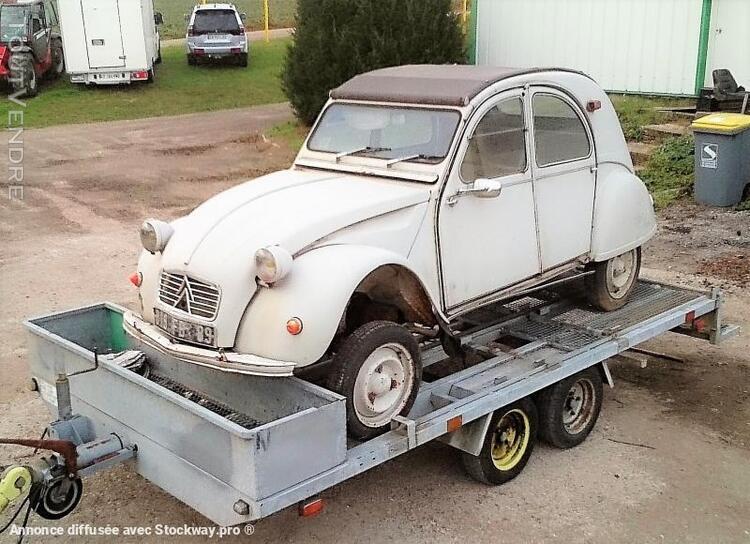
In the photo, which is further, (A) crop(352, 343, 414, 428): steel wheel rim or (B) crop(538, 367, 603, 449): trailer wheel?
(B) crop(538, 367, 603, 449): trailer wheel

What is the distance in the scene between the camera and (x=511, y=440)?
18.1 ft

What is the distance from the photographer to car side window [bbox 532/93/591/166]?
6.01 metres

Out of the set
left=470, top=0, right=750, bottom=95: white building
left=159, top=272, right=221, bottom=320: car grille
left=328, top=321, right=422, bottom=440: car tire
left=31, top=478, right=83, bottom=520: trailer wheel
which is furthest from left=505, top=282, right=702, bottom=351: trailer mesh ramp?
left=470, top=0, right=750, bottom=95: white building

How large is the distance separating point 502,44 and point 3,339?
41.8ft

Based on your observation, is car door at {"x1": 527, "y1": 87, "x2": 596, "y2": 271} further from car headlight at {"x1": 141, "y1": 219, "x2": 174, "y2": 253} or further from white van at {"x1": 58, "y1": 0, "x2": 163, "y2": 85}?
white van at {"x1": 58, "y1": 0, "x2": 163, "y2": 85}

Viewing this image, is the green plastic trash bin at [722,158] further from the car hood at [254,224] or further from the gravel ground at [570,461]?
the car hood at [254,224]

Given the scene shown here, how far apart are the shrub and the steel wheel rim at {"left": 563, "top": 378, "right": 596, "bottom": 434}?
1125 cm

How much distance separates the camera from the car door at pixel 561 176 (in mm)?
5992

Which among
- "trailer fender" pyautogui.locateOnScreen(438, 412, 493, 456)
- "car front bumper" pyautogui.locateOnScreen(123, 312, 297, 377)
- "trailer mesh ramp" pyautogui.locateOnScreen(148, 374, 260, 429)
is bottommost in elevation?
"trailer fender" pyautogui.locateOnScreen(438, 412, 493, 456)

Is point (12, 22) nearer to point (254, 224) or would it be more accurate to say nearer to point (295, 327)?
point (254, 224)

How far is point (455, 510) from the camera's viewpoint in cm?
516

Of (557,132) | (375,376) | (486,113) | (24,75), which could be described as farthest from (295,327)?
(24,75)

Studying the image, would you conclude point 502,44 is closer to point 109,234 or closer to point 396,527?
point 109,234

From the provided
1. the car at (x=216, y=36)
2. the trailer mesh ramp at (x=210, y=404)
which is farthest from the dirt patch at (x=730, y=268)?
the car at (x=216, y=36)
